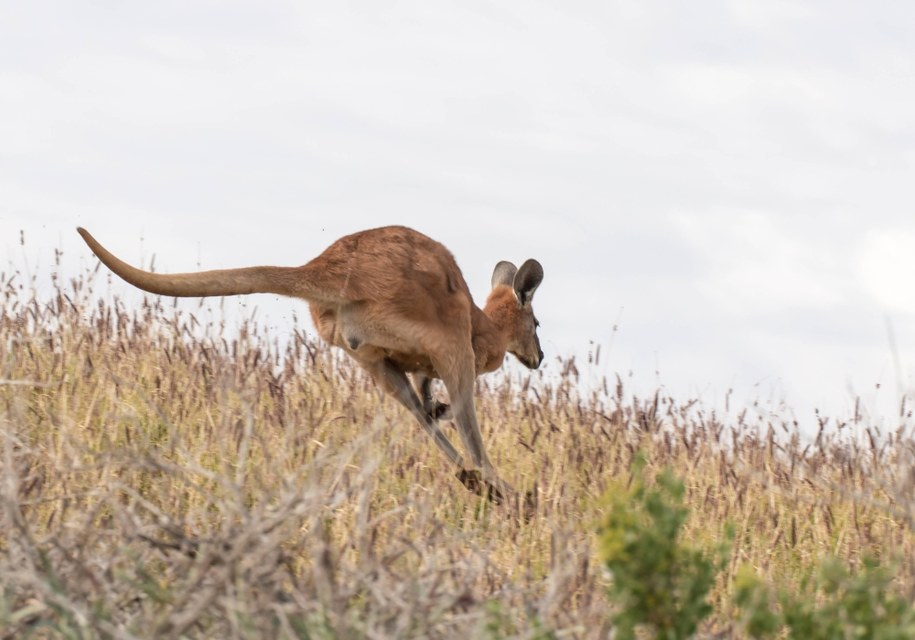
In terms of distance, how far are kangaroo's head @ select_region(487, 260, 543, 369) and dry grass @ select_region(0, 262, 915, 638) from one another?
0.37 m

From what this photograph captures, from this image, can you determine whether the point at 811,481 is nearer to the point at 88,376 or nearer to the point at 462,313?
the point at 462,313

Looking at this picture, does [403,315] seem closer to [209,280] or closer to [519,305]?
[209,280]

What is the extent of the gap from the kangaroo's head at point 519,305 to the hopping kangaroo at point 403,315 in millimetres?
988

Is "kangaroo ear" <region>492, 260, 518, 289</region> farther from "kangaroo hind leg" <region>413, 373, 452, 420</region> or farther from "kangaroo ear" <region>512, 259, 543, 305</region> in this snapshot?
"kangaroo hind leg" <region>413, 373, 452, 420</region>

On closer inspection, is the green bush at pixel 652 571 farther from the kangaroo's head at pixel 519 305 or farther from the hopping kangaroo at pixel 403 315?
the kangaroo's head at pixel 519 305

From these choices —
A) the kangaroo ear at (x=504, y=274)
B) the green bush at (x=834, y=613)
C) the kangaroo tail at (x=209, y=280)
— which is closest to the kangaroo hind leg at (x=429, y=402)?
the kangaroo tail at (x=209, y=280)

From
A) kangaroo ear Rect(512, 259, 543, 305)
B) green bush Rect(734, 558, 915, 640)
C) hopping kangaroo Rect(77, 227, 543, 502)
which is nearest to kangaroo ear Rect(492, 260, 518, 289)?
kangaroo ear Rect(512, 259, 543, 305)

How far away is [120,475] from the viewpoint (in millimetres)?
6355

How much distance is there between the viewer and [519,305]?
30.7ft

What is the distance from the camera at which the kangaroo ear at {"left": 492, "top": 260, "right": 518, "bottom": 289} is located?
977 cm

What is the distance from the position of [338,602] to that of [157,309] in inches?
246

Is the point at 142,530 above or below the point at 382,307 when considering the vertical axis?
below

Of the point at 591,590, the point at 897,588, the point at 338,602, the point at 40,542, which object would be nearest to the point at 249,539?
the point at 338,602

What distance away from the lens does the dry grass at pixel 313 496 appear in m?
3.49
